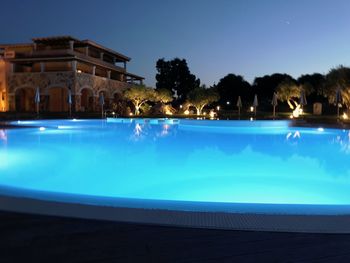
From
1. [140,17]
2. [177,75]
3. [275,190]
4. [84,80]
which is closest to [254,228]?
[275,190]

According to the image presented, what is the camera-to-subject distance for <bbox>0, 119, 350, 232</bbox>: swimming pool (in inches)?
147

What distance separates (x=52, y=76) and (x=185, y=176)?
2949 cm

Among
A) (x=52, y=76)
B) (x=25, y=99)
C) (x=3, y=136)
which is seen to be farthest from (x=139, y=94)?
(x=3, y=136)

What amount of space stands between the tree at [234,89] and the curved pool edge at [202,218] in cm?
4322

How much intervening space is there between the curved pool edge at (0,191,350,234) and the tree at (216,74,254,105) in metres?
43.2

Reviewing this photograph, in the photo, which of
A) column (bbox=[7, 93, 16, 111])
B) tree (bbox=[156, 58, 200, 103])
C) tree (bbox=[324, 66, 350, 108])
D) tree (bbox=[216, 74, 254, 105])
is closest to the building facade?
column (bbox=[7, 93, 16, 111])

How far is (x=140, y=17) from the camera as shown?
31719mm

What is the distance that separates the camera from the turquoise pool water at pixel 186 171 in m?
6.00

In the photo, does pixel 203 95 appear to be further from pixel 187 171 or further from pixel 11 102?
pixel 187 171

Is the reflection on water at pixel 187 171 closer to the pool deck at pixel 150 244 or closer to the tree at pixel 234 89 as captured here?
the pool deck at pixel 150 244

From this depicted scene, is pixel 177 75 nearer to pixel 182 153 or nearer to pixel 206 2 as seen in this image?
pixel 206 2

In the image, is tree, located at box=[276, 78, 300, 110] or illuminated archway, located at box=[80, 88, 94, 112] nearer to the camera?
tree, located at box=[276, 78, 300, 110]

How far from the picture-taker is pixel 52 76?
33.7 metres

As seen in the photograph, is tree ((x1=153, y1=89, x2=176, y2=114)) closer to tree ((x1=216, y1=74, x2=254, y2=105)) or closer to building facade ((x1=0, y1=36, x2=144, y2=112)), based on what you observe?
building facade ((x1=0, y1=36, x2=144, y2=112))
